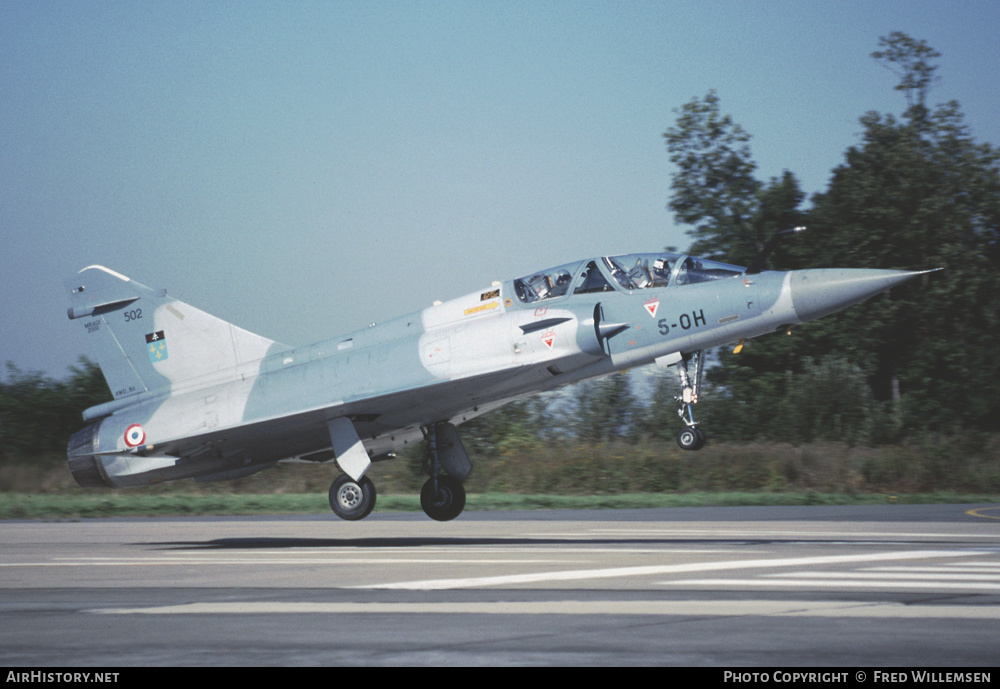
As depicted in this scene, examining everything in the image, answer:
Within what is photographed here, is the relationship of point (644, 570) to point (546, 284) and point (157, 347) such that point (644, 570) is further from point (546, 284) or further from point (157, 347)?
point (157, 347)

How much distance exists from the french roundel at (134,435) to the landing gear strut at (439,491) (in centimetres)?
462

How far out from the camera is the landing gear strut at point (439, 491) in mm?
18763

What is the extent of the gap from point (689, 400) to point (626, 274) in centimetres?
211

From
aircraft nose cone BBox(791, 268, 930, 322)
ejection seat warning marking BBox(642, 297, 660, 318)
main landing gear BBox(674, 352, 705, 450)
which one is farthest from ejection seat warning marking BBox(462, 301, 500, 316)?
aircraft nose cone BBox(791, 268, 930, 322)

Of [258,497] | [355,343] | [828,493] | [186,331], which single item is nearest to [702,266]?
[355,343]

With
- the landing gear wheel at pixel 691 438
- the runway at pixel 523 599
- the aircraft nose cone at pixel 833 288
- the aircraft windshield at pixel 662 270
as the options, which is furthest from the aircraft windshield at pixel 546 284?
the runway at pixel 523 599

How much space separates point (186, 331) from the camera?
18.8m

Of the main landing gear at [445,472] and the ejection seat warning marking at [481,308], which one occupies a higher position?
the ejection seat warning marking at [481,308]

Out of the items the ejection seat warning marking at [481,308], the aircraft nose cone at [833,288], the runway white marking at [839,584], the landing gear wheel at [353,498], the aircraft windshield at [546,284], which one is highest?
the aircraft windshield at [546,284]

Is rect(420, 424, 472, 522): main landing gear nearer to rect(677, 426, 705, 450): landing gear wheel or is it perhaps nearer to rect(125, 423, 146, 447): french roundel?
rect(125, 423, 146, 447): french roundel

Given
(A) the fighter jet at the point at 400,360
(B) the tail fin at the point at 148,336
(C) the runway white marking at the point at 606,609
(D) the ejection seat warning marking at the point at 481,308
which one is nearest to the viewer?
(C) the runway white marking at the point at 606,609

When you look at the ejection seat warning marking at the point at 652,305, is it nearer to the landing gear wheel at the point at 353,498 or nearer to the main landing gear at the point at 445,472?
the main landing gear at the point at 445,472

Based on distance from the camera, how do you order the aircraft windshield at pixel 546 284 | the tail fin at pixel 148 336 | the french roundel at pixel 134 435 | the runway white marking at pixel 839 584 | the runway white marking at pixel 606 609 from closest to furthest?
the runway white marking at pixel 606 609 < the runway white marking at pixel 839 584 < the aircraft windshield at pixel 546 284 < the french roundel at pixel 134 435 < the tail fin at pixel 148 336
